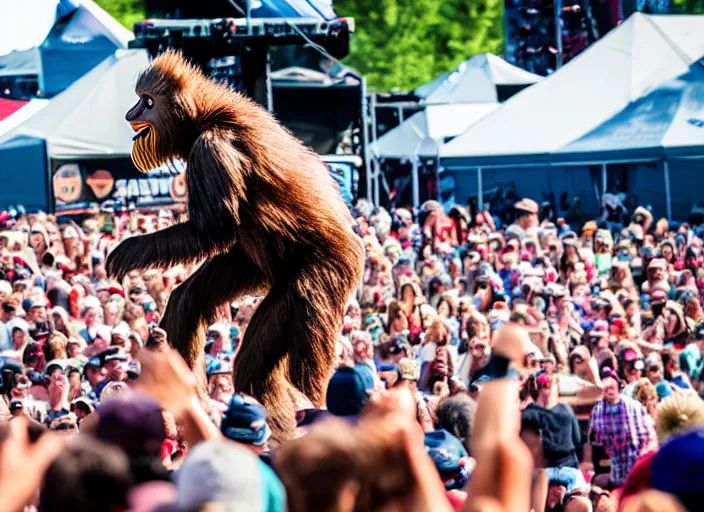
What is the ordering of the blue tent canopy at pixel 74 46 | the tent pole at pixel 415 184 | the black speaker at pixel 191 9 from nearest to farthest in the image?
the black speaker at pixel 191 9, the blue tent canopy at pixel 74 46, the tent pole at pixel 415 184

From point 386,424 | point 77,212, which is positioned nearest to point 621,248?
point 77,212

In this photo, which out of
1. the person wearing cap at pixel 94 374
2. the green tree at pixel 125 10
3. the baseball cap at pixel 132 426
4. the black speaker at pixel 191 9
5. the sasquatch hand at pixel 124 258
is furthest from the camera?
the green tree at pixel 125 10

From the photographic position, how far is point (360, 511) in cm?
277

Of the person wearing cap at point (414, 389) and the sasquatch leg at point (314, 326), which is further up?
the sasquatch leg at point (314, 326)

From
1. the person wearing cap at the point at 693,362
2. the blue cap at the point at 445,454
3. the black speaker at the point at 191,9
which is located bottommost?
the person wearing cap at the point at 693,362

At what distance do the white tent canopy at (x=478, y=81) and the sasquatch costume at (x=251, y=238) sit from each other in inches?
736

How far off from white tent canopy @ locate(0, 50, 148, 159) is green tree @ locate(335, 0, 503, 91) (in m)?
22.3

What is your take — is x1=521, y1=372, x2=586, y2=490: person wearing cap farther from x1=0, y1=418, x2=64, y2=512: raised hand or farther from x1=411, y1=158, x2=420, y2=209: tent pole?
x1=411, y1=158, x2=420, y2=209: tent pole

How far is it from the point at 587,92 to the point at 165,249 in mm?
13802

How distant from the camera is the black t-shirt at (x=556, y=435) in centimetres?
583

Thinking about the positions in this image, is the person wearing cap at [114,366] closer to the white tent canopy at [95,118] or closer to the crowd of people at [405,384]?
the crowd of people at [405,384]

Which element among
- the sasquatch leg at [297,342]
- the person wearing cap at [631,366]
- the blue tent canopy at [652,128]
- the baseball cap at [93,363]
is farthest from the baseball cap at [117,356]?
the blue tent canopy at [652,128]

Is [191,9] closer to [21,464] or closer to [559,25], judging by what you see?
[559,25]

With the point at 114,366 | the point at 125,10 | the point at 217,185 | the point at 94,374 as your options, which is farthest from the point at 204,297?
the point at 125,10
